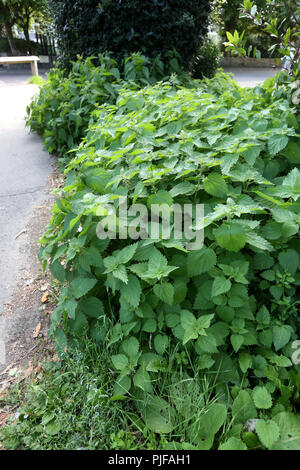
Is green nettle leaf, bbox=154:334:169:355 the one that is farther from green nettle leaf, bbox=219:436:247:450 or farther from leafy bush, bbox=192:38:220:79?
leafy bush, bbox=192:38:220:79

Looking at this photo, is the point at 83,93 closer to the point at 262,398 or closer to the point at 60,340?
the point at 60,340

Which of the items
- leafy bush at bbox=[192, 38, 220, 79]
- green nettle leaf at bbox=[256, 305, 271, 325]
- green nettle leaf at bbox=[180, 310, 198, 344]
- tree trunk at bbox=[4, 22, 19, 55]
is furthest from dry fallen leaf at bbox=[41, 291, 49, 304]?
tree trunk at bbox=[4, 22, 19, 55]

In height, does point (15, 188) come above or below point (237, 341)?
above

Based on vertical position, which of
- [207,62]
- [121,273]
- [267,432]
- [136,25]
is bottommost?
[267,432]

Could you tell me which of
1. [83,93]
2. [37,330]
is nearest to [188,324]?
[37,330]

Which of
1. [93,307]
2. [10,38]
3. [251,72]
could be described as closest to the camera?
[93,307]

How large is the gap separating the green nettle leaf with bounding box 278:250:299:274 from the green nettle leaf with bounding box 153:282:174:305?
1.89 feet

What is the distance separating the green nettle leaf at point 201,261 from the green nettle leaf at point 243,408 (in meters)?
0.57

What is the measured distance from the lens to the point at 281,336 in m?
1.77

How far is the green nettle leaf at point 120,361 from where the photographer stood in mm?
1759

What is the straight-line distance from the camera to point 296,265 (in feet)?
6.03

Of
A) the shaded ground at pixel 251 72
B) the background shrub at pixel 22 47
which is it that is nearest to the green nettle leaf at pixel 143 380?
the shaded ground at pixel 251 72

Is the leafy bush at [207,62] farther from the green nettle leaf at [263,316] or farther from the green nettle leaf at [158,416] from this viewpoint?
the green nettle leaf at [158,416]

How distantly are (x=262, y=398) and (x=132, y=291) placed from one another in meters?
0.74
